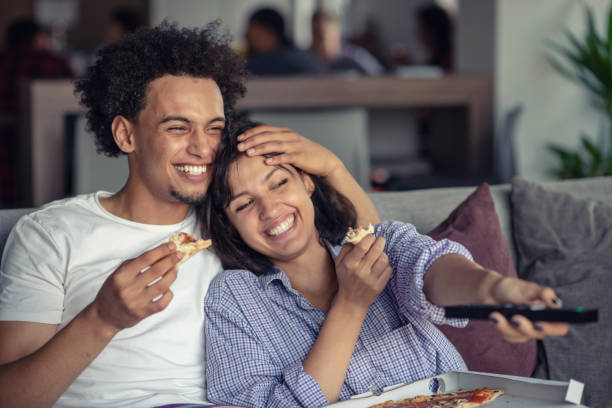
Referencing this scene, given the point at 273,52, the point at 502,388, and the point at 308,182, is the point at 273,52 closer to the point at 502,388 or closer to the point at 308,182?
the point at 308,182

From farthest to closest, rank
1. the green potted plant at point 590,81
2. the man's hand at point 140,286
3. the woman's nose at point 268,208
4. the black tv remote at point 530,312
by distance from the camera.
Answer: the green potted plant at point 590,81, the woman's nose at point 268,208, the man's hand at point 140,286, the black tv remote at point 530,312

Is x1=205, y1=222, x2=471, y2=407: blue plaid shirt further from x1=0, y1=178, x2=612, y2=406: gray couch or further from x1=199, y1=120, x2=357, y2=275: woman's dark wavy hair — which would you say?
x1=0, y1=178, x2=612, y2=406: gray couch

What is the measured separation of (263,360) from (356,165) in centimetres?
227

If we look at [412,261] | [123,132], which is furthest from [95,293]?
[412,261]

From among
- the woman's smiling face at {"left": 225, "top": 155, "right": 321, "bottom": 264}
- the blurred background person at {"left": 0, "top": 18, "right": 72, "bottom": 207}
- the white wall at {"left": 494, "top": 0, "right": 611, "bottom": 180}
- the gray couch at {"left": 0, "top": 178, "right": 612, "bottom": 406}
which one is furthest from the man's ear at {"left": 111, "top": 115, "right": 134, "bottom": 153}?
the blurred background person at {"left": 0, "top": 18, "right": 72, "bottom": 207}

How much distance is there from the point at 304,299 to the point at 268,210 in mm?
215

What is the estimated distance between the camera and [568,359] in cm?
194

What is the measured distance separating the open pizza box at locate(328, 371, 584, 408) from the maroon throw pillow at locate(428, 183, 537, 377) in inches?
16.4

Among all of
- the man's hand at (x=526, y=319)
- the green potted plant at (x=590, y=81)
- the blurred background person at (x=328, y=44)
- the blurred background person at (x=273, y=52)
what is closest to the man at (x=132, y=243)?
the man's hand at (x=526, y=319)

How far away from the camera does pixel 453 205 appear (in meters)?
2.14

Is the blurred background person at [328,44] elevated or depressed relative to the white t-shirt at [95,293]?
elevated

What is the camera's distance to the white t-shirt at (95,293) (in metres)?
1.49

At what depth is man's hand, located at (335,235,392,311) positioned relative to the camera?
141 centimetres

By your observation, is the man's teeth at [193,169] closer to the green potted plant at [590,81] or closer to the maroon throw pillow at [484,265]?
the maroon throw pillow at [484,265]
